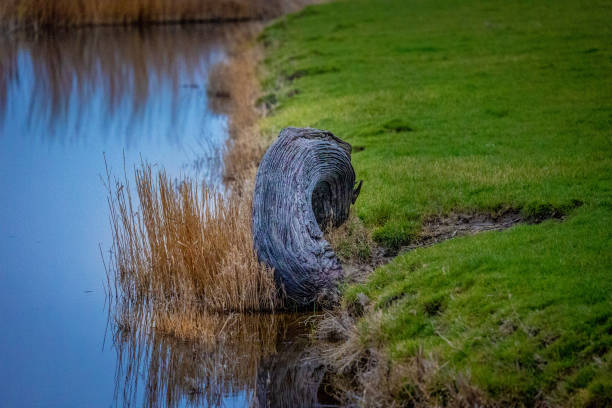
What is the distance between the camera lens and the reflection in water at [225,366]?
6.87 m

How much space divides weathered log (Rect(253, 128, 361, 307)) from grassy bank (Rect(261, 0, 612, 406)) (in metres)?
0.48

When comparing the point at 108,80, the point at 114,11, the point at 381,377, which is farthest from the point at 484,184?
the point at 114,11

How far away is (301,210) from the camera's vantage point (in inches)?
313

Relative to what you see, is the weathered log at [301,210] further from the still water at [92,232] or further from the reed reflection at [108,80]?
the reed reflection at [108,80]

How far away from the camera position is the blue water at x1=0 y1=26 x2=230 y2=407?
7727 millimetres

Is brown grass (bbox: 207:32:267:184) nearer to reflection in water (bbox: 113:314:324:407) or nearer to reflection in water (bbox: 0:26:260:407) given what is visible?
reflection in water (bbox: 0:26:260:407)

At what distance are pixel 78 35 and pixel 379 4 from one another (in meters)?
11.6

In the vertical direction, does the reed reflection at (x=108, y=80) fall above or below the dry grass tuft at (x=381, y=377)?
above

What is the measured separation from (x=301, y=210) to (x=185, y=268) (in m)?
1.48

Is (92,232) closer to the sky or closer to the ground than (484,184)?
closer to the ground

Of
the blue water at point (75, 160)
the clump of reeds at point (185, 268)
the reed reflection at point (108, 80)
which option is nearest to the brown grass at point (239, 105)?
the blue water at point (75, 160)

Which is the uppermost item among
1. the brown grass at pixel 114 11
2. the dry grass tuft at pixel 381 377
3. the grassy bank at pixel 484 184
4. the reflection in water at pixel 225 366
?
the brown grass at pixel 114 11

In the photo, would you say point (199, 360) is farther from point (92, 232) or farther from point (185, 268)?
point (92, 232)

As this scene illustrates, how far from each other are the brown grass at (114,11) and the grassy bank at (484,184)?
30.6 ft
